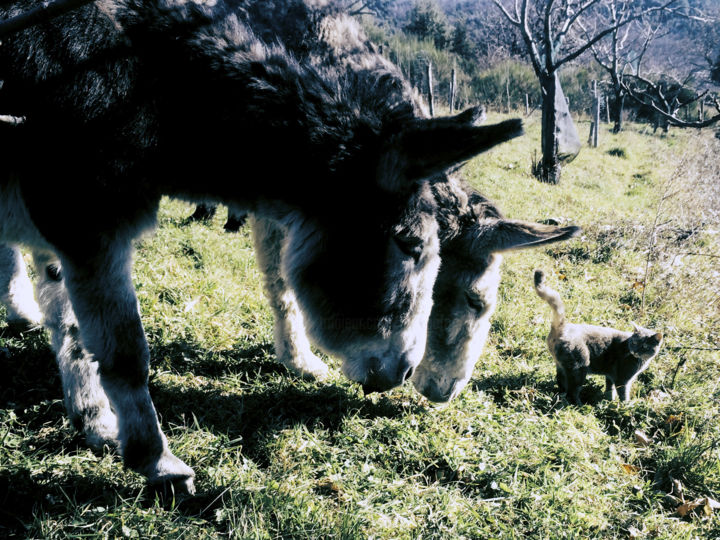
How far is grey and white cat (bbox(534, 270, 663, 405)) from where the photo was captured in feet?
12.7

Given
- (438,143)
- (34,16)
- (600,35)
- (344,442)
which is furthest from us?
(600,35)

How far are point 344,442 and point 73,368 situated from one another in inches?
69.5

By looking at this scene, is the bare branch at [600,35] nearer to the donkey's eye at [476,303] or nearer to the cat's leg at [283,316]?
the donkey's eye at [476,303]

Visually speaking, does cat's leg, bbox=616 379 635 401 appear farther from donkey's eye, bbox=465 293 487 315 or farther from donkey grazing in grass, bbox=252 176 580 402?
donkey's eye, bbox=465 293 487 315

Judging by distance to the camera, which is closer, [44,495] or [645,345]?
[44,495]

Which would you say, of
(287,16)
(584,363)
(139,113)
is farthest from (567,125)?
(139,113)

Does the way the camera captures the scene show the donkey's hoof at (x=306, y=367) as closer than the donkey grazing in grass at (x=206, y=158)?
No

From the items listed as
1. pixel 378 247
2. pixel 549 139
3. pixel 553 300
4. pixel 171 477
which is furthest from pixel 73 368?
pixel 549 139

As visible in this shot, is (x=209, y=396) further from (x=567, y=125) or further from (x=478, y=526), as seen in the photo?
(x=567, y=125)

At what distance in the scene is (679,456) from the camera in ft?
10.8

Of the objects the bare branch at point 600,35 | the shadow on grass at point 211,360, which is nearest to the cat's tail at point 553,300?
Result: the shadow on grass at point 211,360

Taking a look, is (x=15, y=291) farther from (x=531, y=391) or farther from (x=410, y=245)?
(x=531, y=391)

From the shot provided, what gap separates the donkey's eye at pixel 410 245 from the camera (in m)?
2.27

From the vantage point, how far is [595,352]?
4.01m
